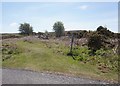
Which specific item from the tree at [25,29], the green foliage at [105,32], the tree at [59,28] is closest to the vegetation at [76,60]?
the green foliage at [105,32]

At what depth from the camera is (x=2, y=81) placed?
15914mm

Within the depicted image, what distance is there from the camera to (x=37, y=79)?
54.1ft

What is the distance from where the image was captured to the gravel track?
52.2 feet

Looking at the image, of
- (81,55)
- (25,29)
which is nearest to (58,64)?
(81,55)

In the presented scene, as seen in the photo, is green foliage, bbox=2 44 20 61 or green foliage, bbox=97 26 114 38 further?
green foliage, bbox=97 26 114 38

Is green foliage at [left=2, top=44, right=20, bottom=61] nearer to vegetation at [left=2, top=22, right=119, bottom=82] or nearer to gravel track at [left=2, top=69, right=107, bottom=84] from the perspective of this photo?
vegetation at [left=2, top=22, right=119, bottom=82]

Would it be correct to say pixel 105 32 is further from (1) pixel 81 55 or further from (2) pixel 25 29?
(2) pixel 25 29

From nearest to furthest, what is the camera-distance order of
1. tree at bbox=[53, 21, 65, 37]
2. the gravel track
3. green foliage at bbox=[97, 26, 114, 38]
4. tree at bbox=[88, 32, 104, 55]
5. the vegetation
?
1. the gravel track
2. the vegetation
3. tree at bbox=[88, 32, 104, 55]
4. green foliage at bbox=[97, 26, 114, 38]
5. tree at bbox=[53, 21, 65, 37]

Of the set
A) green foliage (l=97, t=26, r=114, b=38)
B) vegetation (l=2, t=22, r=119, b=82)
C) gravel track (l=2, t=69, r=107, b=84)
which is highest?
green foliage (l=97, t=26, r=114, b=38)

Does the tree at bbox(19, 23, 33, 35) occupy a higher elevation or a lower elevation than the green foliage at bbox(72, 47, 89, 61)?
higher

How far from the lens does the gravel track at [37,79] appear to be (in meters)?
15.9

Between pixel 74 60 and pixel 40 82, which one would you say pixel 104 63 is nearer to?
pixel 74 60

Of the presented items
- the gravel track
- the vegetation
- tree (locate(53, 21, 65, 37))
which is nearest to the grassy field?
the vegetation

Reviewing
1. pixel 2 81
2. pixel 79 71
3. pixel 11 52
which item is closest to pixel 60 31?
pixel 11 52
